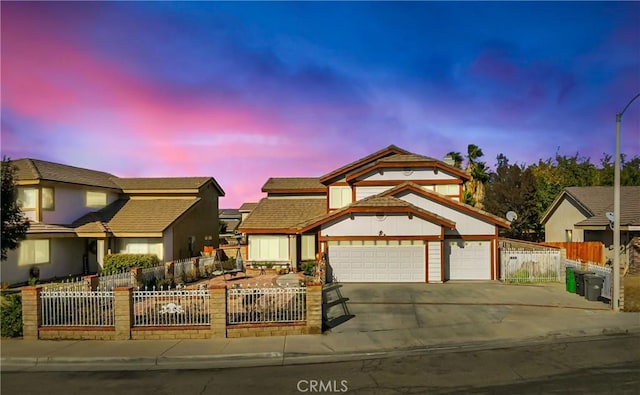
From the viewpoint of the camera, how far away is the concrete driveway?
1290cm

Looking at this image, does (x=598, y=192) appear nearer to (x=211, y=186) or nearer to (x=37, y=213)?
(x=211, y=186)

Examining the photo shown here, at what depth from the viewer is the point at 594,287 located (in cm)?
1596

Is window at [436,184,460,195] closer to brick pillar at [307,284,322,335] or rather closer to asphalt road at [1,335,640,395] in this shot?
asphalt road at [1,335,640,395]

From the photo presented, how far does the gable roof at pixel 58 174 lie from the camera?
23875mm

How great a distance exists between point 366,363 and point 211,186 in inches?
1079

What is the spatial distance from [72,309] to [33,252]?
14942mm

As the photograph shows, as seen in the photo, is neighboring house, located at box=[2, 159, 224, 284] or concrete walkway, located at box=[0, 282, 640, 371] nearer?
concrete walkway, located at box=[0, 282, 640, 371]

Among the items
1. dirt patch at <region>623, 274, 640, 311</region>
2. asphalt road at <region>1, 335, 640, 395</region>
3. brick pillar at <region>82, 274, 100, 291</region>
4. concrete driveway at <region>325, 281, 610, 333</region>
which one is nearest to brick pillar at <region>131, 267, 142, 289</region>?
brick pillar at <region>82, 274, 100, 291</region>

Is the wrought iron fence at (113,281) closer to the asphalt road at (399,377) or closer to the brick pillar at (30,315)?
the brick pillar at (30,315)

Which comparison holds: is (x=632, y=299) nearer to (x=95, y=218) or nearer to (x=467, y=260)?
(x=467, y=260)

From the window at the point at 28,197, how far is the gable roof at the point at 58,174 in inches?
32.3

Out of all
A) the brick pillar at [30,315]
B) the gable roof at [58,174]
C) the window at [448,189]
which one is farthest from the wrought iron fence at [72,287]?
the window at [448,189]

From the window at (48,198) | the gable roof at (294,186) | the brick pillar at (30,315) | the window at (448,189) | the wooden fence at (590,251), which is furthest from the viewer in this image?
the gable roof at (294,186)

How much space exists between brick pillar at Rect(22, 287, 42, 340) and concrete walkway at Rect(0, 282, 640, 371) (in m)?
0.34
